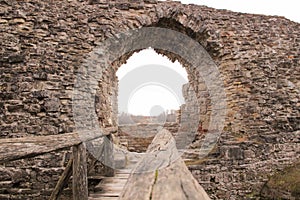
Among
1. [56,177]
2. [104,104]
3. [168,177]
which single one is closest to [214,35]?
[104,104]

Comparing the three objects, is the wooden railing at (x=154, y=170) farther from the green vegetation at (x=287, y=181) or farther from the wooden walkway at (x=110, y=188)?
the green vegetation at (x=287, y=181)

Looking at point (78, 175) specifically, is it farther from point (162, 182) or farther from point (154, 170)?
point (162, 182)

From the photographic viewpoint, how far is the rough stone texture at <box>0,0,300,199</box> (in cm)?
479

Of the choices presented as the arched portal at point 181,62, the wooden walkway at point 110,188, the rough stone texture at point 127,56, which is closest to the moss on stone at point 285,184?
the rough stone texture at point 127,56

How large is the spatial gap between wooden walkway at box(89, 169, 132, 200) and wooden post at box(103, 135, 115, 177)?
0.41ft

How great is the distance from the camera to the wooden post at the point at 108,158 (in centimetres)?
443

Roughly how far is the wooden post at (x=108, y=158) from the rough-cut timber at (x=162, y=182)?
308cm

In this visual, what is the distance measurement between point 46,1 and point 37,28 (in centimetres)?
62

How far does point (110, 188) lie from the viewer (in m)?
3.76

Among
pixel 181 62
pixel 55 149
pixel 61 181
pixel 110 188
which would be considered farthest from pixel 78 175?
pixel 181 62

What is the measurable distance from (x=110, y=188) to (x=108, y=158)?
93 cm

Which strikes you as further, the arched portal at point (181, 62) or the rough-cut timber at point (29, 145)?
the arched portal at point (181, 62)

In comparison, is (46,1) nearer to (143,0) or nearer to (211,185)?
(143,0)

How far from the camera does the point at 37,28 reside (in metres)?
5.16
